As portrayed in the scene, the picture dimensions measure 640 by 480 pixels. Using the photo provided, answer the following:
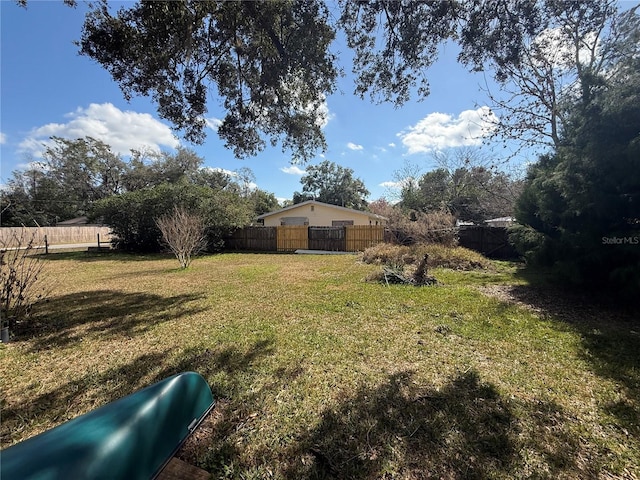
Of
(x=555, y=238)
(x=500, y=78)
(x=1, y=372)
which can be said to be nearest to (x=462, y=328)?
(x=555, y=238)

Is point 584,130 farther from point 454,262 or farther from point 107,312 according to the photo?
point 107,312

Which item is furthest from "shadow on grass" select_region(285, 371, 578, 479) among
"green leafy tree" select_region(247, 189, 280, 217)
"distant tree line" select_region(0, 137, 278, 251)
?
"green leafy tree" select_region(247, 189, 280, 217)

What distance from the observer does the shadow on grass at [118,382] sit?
2405mm

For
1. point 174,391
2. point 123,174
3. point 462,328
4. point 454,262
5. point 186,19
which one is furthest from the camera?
point 123,174

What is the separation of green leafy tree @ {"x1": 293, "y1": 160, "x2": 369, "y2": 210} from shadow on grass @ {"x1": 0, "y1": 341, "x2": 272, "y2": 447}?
117ft

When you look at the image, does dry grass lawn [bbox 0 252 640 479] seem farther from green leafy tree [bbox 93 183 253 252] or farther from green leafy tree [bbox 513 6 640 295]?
green leafy tree [bbox 93 183 253 252]

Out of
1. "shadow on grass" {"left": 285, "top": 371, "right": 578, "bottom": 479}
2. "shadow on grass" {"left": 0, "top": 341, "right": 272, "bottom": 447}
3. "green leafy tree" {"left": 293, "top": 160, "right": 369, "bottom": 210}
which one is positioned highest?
"green leafy tree" {"left": 293, "top": 160, "right": 369, "bottom": 210}

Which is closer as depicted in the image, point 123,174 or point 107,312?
point 107,312

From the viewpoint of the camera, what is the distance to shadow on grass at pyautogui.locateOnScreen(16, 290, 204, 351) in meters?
4.30

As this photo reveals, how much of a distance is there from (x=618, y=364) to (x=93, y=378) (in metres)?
5.82

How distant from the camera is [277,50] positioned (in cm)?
554

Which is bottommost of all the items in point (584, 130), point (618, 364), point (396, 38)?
point (618, 364)

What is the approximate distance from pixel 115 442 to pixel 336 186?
39435 millimetres

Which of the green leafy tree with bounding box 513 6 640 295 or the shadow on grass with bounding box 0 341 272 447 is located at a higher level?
the green leafy tree with bounding box 513 6 640 295
